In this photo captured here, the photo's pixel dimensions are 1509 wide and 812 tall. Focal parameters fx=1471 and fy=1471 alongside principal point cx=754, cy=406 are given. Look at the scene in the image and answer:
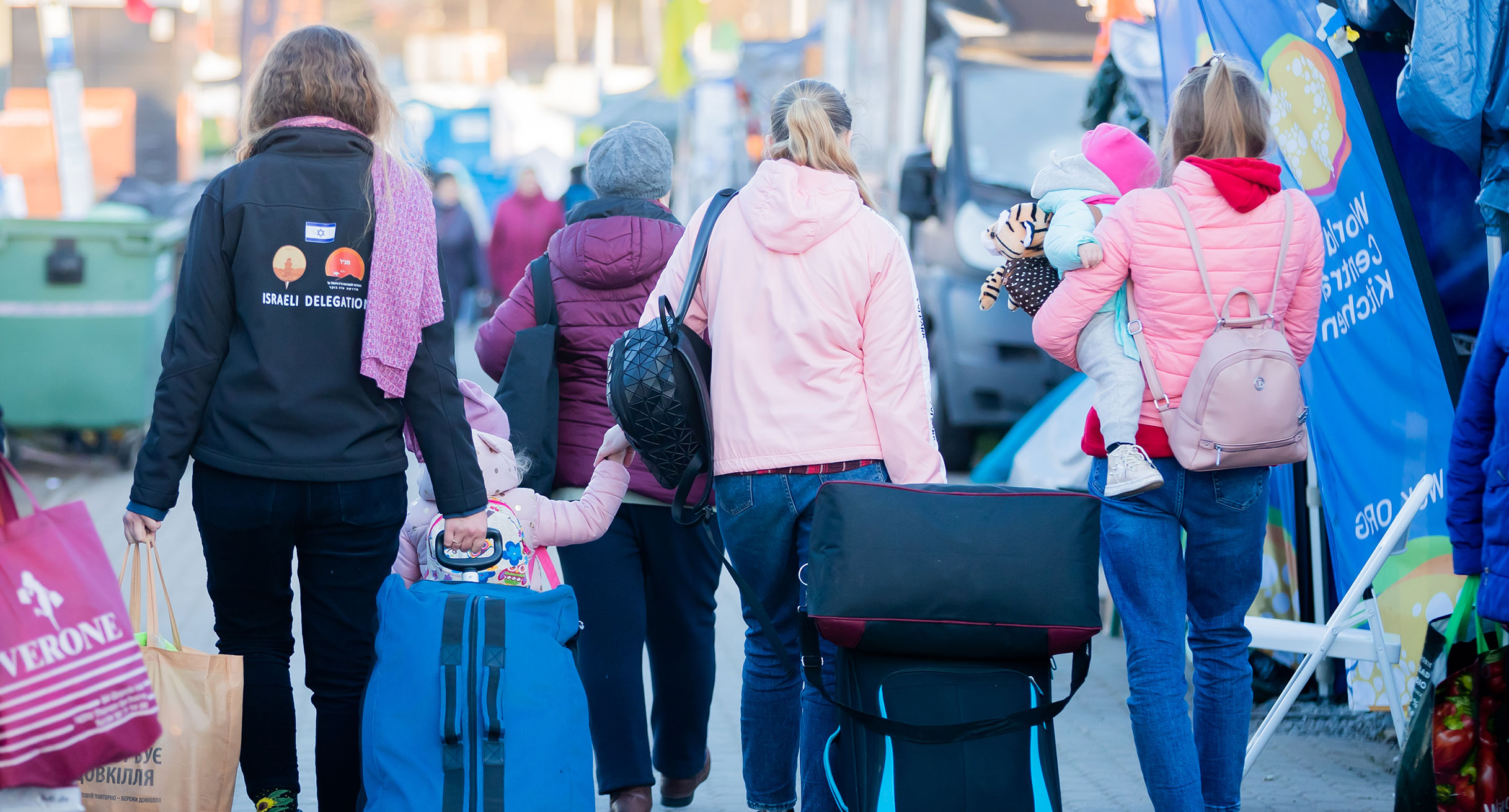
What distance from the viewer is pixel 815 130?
3281 mm

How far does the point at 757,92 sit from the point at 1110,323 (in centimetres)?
1515

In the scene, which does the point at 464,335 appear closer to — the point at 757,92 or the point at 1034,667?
the point at 757,92

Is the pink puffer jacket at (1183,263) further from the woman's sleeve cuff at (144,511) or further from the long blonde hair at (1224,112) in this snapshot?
the woman's sleeve cuff at (144,511)

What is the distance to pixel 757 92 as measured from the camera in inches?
708

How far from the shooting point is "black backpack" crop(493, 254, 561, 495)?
3.76 m

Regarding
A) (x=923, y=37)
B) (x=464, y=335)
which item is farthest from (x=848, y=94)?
(x=464, y=335)

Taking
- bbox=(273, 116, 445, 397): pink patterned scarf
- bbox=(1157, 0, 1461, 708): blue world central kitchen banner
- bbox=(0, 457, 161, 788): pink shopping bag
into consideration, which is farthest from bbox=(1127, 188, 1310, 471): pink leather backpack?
bbox=(0, 457, 161, 788): pink shopping bag

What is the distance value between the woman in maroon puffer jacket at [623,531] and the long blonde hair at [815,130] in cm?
61

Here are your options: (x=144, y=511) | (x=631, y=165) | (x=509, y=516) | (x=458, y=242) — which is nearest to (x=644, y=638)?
(x=509, y=516)

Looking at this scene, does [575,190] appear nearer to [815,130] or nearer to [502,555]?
[815,130]

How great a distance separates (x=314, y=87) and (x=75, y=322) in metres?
6.21

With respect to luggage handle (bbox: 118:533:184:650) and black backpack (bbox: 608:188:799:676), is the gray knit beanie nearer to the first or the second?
black backpack (bbox: 608:188:799:676)

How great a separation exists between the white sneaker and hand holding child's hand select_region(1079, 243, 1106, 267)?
401 mm

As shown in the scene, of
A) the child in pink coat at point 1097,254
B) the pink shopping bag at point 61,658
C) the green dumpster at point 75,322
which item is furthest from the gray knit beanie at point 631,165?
the green dumpster at point 75,322
